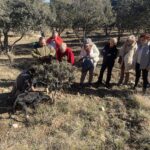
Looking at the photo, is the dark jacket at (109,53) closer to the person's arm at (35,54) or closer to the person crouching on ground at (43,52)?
the person crouching on ground at (43,52)

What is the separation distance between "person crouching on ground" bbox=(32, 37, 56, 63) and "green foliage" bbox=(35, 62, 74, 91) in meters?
0.86

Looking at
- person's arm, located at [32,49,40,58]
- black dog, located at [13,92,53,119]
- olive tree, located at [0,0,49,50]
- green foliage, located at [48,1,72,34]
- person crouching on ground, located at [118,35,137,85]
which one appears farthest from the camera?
green foliage, located at [48,1,72,34]

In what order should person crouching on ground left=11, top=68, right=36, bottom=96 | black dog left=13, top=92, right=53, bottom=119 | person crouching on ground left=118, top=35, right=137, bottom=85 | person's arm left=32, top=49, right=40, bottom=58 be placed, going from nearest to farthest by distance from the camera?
black dog left=13, top=92, right=53, bottom=119 → person crouching on ground left=11, top=68, right=36, bottom=96 → person's arm left=32, top=49, right=40, bottom=58 → person crouching on ground left=118, top=35, right=137, bottom=85

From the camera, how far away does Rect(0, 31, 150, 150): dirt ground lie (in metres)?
7.70

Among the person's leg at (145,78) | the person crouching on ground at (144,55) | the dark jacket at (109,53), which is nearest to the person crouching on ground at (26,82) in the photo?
the dark jacket at (109,53)

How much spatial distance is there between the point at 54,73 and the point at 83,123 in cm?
160

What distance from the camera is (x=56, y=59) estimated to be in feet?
32.9

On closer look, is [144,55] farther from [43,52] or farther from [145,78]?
[43,52]

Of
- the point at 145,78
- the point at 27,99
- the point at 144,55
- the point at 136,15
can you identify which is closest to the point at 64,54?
the point at 27,99

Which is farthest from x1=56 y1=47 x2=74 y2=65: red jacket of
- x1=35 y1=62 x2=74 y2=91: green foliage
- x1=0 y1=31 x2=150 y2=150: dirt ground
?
x1=0 y1=31 x2=150 y2=150: dirt ground

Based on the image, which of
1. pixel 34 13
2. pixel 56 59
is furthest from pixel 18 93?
pixel 34 13

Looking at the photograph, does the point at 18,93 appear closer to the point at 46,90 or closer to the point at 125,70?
the point at 46,90

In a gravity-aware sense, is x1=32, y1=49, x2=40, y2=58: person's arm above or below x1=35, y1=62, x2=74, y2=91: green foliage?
above

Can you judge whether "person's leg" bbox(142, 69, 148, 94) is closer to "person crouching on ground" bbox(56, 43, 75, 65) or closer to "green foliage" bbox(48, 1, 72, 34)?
"person crouching on ground" bbox(56, 43, 75, 65)
